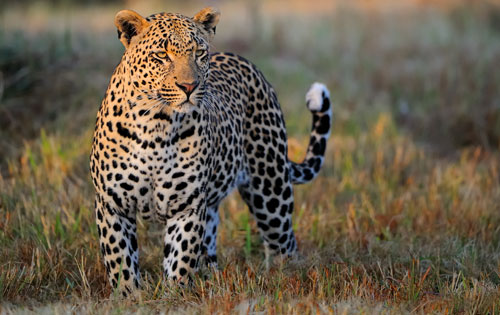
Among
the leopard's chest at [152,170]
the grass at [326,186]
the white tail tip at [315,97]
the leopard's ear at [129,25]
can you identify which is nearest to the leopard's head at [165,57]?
the leopard's ear at [129,25]

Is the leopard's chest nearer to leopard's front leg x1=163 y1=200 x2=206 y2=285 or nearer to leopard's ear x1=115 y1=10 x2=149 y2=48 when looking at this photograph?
leopard's front leg x1=163 y1=200 x2=206 y2=285

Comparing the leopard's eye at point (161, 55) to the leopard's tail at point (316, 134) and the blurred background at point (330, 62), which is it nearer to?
the leopard's tail at point (316, 134)

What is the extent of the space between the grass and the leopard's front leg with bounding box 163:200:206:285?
12 centimetres

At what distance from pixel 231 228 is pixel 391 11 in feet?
37.2

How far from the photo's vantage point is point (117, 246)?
4207mm

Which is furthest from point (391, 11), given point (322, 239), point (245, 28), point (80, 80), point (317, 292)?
point (317, 292)

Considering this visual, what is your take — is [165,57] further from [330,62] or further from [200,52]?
[330,62]

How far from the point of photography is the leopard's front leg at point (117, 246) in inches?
164

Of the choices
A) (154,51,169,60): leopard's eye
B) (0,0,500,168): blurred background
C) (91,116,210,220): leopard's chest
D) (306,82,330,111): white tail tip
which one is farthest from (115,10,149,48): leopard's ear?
(0,0,500,168): blurred background

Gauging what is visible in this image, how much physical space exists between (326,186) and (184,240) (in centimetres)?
309

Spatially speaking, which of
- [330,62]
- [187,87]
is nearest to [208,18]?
[187,87]

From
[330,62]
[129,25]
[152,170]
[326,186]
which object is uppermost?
[330,62]

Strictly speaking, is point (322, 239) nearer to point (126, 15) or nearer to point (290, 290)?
point (290, 290)

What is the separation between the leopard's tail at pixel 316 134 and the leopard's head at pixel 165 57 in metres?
1.52
